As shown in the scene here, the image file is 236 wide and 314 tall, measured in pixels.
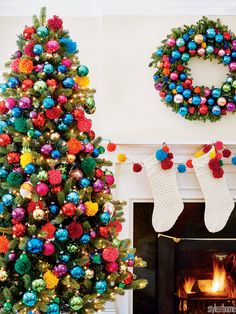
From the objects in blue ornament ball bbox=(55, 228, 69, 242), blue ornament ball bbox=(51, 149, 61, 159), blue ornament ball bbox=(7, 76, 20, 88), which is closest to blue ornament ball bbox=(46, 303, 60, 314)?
blue ornament ball bbox=(55, 228, 69, 242)

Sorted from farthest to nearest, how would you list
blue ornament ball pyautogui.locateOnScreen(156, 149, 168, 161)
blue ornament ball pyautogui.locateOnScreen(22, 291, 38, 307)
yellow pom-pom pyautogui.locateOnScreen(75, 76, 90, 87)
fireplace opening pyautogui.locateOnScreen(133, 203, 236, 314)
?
fireplace opening pyautogui.locateOnScreen(133, 203, 236, 314) → blue ornament ball pyautogui.locateOnScreen(156, 149, 168, 161) → yellow pom-pom pyautogui.locateOnScreen(75, 76, 90, 87) → blue ornament ball pyautogui.locateOnScreen(22, 291, 38, 307)

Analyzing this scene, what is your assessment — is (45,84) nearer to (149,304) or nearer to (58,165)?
(58,165)

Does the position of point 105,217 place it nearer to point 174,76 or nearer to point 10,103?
point 10,103

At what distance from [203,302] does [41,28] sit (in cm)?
198

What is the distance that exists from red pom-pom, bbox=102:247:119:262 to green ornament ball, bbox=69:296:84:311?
8.7 inches

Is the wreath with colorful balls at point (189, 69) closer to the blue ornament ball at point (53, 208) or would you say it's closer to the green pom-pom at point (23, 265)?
the blue ornament ball at point (53, 208)

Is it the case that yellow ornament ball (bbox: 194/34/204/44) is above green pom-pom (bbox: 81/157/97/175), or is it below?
above

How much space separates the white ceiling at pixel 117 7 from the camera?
3184 millimetres

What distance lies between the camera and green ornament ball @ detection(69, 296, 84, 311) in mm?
2352

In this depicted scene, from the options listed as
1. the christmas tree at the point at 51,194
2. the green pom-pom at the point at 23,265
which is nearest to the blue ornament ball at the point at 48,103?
the christmas tree at the point at 51,194

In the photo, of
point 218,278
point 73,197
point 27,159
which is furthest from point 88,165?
point 218,278

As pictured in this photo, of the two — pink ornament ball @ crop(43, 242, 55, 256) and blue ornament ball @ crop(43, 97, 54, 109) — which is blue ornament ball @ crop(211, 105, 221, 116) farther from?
pink ornament ball @ crop(43, 242, 55, 256)

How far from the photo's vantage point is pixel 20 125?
2414 mm

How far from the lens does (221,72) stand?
3.22 meters
